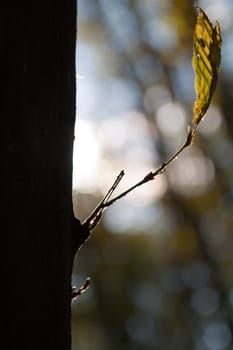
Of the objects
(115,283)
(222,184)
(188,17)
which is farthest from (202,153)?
(115,283)

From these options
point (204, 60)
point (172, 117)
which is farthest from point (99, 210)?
point (172, 117)

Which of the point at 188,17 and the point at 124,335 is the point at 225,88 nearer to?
the point at 188,17

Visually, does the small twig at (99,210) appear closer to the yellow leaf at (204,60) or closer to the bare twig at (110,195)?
the bare twig at (110,195)

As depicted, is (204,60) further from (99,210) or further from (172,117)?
(172,117)

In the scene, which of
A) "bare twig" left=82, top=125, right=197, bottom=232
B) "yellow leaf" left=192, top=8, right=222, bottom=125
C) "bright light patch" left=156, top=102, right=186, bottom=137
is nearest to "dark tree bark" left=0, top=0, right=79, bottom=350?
"bare twig" left=82, top=125, right=197, bottom=232

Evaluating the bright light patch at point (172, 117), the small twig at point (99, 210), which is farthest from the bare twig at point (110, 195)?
the bright light patch at point (172, 117)
